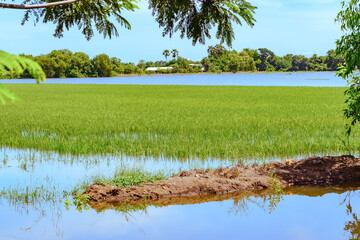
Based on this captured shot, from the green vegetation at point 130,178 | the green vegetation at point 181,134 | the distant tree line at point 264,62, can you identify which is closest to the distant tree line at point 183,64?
the distant tree line at point 264,62

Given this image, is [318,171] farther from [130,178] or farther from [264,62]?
[264,62]

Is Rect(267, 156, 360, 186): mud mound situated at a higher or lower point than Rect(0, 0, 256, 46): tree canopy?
lower

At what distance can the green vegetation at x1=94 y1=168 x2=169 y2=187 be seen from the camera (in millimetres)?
7668

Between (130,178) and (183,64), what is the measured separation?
143120 millimetres

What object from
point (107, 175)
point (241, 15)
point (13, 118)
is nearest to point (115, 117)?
point (13, 118)

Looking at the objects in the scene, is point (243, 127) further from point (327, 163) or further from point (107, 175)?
point (107, 175)

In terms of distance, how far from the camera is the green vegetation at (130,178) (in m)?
7.67

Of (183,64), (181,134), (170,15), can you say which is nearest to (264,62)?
(183,64)

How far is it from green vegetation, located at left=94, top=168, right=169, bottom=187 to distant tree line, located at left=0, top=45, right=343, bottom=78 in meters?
90.4

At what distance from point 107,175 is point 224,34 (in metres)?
3.47

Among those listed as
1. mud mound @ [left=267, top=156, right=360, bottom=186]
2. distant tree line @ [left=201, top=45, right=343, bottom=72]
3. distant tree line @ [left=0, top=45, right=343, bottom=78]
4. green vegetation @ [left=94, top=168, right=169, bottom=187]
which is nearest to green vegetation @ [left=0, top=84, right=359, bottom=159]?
mud mound @ [left=267, top=156, right=360, bottom=186]

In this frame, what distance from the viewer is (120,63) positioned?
395 ft

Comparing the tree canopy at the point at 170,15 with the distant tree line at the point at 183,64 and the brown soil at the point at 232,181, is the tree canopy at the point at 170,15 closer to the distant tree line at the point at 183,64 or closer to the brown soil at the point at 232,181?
the brown soil at the point at 232,181

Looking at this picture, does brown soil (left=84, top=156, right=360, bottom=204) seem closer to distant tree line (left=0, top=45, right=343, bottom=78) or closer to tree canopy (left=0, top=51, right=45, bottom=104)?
tree canopy (left=0, top=51, right=45, bottom=104)
